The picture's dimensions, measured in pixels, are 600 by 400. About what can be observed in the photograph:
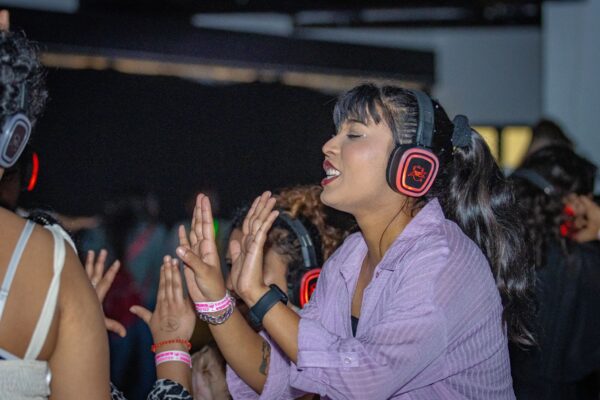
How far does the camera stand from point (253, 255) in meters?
1.72

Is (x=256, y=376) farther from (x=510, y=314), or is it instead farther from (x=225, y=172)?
(x=225, y=172)

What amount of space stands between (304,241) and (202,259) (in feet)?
1.53

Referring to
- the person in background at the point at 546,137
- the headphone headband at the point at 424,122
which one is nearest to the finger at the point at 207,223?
the headphone headband at the point at 424,122

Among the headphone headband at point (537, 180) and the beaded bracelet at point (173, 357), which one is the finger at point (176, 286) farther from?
the headphone headband at point (537, 180)

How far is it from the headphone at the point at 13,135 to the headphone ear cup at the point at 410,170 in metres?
0.84

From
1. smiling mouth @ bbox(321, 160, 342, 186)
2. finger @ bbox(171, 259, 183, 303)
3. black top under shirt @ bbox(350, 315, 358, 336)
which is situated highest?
smiling mouth @ bbox(321, 160, 342, 186)

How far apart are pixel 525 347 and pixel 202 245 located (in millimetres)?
939

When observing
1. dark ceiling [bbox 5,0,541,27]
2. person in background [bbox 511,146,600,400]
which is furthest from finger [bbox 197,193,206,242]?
dark ceiling [bbox 5,0,541,27]

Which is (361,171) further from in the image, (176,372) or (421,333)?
(176,372)

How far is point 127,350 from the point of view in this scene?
402 centimetres

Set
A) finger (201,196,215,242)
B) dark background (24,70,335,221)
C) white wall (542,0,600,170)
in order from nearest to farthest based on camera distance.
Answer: finger (201,196,215,242), dark background (24,70,335,221), white wall (542,0,600,170)

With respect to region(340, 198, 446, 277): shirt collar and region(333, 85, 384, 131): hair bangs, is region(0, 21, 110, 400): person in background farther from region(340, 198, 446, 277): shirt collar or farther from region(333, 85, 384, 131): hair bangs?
region(333, 85, 384, 131): hair bangs

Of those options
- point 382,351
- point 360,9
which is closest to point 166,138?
point 360,9

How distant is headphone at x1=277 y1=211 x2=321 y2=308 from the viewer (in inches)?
87.0
